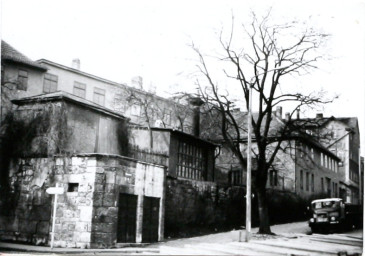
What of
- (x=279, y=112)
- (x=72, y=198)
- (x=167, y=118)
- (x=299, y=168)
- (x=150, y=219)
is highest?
(x=167, y=118)

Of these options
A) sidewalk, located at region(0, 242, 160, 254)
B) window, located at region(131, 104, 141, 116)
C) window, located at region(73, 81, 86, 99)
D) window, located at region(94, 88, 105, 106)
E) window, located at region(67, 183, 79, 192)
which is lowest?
sidewalk, located at region(0, 242, 160, 254)

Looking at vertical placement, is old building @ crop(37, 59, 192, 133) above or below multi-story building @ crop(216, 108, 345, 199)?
above

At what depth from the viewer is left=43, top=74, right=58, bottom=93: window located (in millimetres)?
20734

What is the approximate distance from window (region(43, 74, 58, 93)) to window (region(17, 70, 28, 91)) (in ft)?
10.5

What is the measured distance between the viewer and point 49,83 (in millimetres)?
22172

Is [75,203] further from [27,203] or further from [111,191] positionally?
[27,203]

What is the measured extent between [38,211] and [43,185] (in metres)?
0.80

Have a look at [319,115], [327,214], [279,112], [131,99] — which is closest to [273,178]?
[279,112]

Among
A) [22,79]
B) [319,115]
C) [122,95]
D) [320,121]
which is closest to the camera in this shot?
[320,121]

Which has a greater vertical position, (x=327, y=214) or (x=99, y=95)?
(x=99, y=95)

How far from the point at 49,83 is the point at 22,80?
5634mm

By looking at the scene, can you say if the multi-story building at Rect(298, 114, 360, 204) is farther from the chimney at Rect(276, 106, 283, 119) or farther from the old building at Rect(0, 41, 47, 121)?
the old building at Rect(0, 41, 47, 121)

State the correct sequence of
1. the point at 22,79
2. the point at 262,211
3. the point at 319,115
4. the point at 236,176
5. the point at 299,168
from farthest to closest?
the point at 236,176 < the point at 299,168 < the point at 262,211 < the point at 22,79 < the point at 319,115

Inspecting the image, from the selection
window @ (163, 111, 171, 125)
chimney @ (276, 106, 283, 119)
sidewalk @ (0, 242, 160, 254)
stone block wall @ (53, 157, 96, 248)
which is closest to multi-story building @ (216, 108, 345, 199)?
chimney @ (276, 106, 283, 119)
